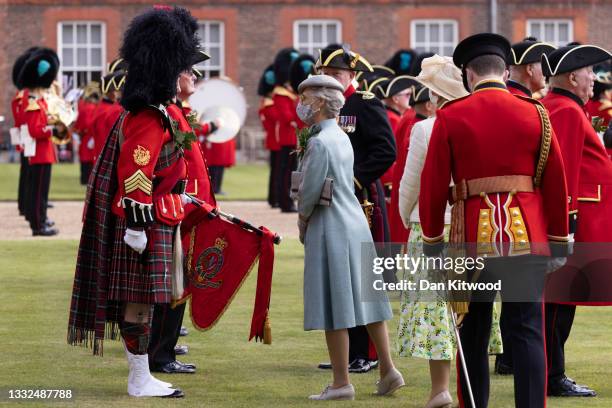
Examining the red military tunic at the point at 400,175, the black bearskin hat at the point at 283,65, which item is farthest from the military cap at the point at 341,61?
the black bearskin hat at the point at 283,65

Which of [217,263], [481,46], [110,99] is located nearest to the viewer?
[481,46]

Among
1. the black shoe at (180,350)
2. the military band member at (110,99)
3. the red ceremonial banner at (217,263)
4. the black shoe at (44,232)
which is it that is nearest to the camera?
the red ceremonial banner at (217,263)

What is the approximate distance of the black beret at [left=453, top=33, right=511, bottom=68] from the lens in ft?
20.5

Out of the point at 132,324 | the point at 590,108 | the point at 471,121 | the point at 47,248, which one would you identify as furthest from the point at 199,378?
the point at 590,108

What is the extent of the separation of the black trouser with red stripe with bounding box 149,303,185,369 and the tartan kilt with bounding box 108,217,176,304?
0.81 meters

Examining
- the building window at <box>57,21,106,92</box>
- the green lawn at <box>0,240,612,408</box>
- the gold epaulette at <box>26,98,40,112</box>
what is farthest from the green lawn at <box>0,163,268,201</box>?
the green lawn at <box>0,240,612,408</box>

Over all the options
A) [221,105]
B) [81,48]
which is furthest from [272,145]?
[81,48]

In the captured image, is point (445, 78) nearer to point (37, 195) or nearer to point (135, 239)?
point (135, 239)

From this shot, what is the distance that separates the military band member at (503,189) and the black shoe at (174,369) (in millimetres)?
2232

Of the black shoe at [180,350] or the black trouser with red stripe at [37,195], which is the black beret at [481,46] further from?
the black trouser with red stripe at [37,195]

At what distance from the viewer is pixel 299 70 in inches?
811

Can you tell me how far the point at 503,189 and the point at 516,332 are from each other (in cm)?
56

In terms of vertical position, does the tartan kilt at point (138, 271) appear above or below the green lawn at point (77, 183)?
above

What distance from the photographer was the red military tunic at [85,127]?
22.3 metres
